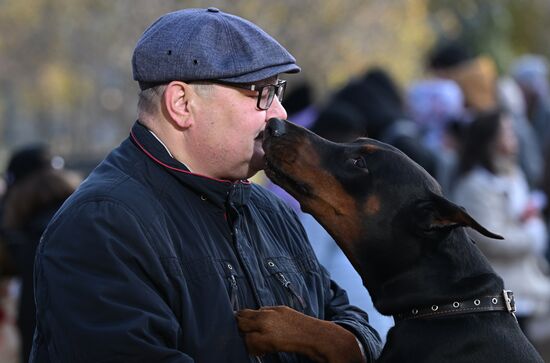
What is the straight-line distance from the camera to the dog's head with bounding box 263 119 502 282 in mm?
3496

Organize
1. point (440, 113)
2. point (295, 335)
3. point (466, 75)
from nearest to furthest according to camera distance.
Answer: point (295, 335) < point (440, 113) < point (466, 75)

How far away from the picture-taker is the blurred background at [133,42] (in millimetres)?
17328

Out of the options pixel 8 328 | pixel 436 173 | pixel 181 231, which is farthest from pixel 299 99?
pixel 181 231

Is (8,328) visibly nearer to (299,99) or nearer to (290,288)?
(299,99)

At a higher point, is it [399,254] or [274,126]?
[274,126]

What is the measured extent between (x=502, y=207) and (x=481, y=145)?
46 centimetres

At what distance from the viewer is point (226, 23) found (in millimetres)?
3088

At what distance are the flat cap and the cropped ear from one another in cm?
74

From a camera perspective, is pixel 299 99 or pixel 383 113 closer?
pixel 299 99

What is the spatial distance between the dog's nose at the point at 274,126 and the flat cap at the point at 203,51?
8.2 inches

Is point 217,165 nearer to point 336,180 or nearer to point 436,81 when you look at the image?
point 336,180

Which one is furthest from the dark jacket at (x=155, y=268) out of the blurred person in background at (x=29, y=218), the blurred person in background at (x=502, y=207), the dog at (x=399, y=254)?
the blurred person in background at (x=502, y=207)

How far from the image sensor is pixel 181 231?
3.00m

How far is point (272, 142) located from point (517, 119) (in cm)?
727
